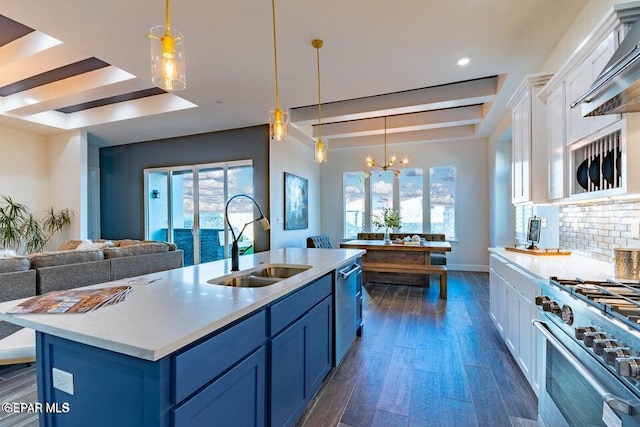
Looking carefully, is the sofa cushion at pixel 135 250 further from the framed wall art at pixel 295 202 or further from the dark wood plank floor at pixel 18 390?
the framed wall art at pixel 295 202

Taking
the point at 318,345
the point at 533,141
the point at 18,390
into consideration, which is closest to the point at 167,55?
the point at 318,345

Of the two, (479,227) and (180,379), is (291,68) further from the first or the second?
(479,227)

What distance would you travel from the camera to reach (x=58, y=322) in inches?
41.4

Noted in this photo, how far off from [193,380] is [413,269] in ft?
13.9

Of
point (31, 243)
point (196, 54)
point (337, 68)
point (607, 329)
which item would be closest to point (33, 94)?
point (31, 243)

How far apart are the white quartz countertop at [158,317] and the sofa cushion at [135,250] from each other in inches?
80.2

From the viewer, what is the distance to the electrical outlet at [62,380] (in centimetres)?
106

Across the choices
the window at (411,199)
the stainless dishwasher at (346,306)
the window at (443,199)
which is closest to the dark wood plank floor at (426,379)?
the stainless dishwasher at (346,306)

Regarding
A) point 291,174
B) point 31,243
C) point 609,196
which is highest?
point 291,174

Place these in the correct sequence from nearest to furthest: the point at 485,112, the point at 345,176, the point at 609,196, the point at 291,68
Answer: the point at 609,196 → the point at 291,68 → the point at 485,112 → the point at 345,176

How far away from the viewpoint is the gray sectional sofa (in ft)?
7.88

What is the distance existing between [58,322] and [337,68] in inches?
131

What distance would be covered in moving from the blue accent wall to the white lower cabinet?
3.63 meters

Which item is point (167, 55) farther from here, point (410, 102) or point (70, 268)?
point (410, 102)
